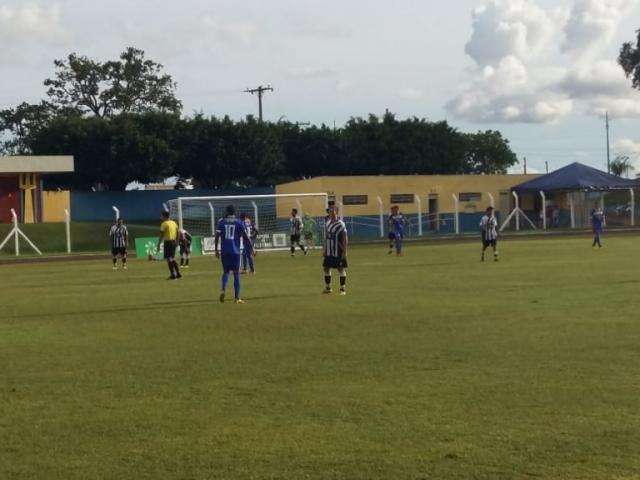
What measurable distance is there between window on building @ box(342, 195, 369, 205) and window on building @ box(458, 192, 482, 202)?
6927 mm

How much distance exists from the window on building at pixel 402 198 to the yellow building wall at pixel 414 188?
0.15 m

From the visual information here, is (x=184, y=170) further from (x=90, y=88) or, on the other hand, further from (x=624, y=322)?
(x=624, y=322)

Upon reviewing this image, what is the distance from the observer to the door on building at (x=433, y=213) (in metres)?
64.6

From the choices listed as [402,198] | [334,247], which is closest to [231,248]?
[334,247]

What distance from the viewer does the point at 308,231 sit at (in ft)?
149

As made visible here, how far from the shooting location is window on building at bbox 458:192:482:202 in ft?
220

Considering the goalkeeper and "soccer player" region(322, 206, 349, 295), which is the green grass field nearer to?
"soccer player" region(322, 206, 349, 295)

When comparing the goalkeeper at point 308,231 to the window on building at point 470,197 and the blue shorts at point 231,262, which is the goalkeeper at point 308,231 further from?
the blue shorts at point 231,262

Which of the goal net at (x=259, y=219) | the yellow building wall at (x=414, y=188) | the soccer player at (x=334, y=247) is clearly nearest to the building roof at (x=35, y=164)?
the goal net at (x=259, y=219)

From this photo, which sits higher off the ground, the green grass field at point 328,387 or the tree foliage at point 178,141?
the tree foliage at point 178,141

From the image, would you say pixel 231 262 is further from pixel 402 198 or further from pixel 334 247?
pixel 402 198

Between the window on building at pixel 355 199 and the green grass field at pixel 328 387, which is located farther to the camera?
the window on building at pixel 355 199

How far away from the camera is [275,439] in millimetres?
7656

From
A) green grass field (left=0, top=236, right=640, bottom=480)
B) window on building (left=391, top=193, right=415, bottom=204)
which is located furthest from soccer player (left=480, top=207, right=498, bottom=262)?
window on building (left=391, top=193, right=415, bottom=204)
